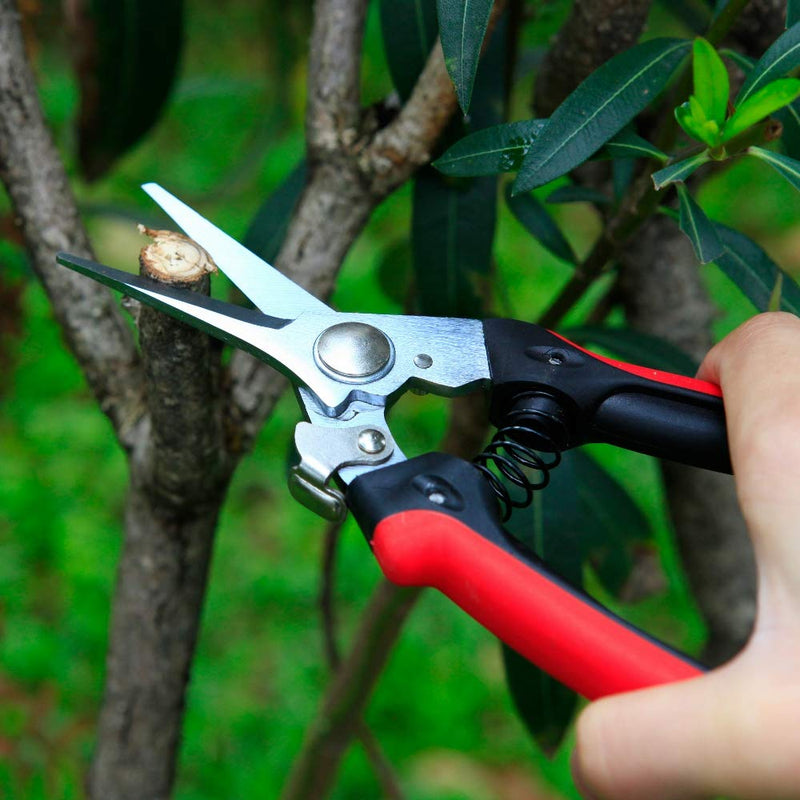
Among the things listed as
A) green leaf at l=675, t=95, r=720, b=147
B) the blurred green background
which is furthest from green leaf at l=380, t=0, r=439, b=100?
the blurred green background

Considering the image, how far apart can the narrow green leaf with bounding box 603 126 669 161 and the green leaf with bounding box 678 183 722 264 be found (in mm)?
41

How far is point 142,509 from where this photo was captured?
2.69 ft

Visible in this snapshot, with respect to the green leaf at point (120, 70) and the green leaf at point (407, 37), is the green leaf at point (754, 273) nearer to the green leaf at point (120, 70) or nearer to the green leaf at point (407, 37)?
the green leaf at point (407, 37)

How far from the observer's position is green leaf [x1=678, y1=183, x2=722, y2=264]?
0.61 m

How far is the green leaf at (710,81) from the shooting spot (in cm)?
59

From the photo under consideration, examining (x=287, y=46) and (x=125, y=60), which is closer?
(x=125, y=60)

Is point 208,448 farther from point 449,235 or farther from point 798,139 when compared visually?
point 798,139

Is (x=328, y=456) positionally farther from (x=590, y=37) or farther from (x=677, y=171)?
(x=590, y=37)

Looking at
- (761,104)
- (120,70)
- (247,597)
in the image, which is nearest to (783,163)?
(761,104)

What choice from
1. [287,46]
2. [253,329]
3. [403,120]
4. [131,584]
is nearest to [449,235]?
[403,120]

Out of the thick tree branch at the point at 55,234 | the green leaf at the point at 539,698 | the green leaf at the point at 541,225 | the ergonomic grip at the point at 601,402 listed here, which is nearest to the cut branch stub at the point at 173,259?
the thick tree branch at the point at 55,234

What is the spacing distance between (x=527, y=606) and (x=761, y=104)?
1.11ft

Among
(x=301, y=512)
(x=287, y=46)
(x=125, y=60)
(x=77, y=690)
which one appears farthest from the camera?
(x=301, y=512)

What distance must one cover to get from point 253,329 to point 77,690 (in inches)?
46.5
